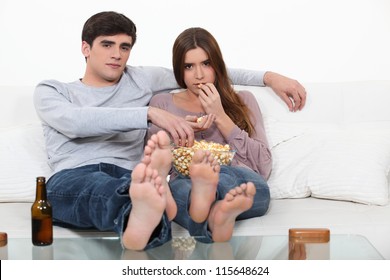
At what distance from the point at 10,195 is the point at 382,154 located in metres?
1.38

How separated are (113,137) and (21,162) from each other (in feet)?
1.24

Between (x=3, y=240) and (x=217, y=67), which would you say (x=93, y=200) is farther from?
(x=217, y=67)

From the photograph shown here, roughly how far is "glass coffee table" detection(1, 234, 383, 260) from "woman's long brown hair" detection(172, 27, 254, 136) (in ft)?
2.41

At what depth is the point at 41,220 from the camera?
1892mm

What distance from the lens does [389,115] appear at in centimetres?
270

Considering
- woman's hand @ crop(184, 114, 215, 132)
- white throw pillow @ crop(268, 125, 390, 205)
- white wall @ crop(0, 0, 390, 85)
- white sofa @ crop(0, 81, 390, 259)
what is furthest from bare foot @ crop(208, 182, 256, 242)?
white wall @ crop(0, 0, 390, 85)

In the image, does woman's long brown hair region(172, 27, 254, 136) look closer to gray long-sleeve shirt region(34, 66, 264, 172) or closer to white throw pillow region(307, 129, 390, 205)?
gray long-sleeve shirt region(34, 66, 264, 172)

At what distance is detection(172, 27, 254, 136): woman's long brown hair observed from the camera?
2.54 metres

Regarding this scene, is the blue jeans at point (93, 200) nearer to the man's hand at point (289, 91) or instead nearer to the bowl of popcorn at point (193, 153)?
the bowl of popcorn at point (193, 153)

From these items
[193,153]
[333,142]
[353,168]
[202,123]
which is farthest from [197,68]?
[353,168]

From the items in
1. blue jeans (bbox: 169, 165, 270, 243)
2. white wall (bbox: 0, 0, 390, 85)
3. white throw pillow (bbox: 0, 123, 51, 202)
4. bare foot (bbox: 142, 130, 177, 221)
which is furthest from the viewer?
white wall (bbox: 0, 0, 390, 85)

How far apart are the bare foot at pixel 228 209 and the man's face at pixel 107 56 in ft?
2.70
